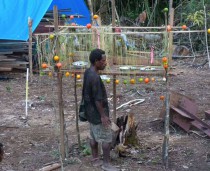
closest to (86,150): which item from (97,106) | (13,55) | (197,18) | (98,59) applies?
(97,106)

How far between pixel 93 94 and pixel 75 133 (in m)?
2.13

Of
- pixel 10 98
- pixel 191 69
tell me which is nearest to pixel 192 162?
pixel 10 98

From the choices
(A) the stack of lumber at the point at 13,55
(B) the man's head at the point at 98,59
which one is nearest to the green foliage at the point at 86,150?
(B) the man's head at the point at 98,59

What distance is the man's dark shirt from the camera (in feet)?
19.3

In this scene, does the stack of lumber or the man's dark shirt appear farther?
the stack of lumber

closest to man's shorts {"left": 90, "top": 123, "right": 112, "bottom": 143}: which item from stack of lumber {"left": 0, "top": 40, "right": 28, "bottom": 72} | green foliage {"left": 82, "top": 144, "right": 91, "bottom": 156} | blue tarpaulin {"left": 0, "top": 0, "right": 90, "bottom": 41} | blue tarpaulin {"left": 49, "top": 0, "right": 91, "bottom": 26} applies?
green foliage {"left": 82, "top": 144, "right": 91, "bottom": 156}

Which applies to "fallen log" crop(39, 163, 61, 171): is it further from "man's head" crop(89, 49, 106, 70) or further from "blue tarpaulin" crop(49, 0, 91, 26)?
"blue tarpaulin" crop(49, 0, 91, 26)

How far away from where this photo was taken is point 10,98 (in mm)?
10664

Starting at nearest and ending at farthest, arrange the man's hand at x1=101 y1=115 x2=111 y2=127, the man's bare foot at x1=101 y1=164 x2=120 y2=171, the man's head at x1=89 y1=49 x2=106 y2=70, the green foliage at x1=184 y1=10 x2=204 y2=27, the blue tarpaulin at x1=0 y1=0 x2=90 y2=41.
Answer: the man's head at x1=89 y1=49 x2=106 y2=70 → the man's hand at x1=101 y1=115 x2=111 y2=127 → the man's bare foot at x1=101 y1=164 x2=120 y2=171 → the blue tarpaulin at x1=0 y1=0 x2=90 y2=41 → the green foliage at x1=184 y1=10 x2=204 y2=27

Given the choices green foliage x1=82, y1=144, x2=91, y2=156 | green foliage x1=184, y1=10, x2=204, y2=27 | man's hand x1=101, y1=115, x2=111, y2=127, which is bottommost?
green foliage x1=82, y1=144, x2=91, y2=156

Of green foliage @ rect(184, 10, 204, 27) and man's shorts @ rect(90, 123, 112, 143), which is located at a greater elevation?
green foliage @ rect(184, 10, 204, 27)

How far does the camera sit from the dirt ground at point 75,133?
21.3ft

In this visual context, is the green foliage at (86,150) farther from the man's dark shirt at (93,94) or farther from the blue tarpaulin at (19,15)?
the blue tarpaulin at (19,15)

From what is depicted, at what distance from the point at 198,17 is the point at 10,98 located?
718 cm
